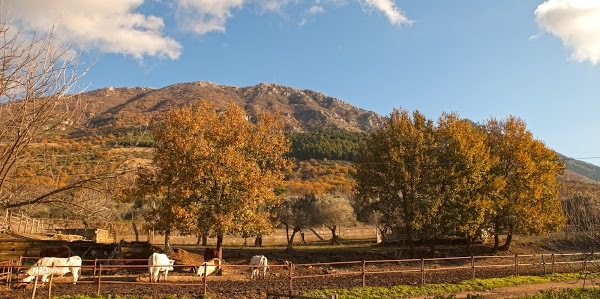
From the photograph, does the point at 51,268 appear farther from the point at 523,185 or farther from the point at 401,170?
the point at 523,185

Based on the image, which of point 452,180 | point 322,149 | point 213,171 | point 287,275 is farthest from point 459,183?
point 322,149

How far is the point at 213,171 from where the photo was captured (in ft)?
89.9

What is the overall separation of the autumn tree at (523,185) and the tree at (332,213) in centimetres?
1698

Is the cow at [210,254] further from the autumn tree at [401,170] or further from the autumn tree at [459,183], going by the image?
the autumn tree at [459,183]

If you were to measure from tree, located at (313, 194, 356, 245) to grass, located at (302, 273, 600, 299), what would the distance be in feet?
84.8

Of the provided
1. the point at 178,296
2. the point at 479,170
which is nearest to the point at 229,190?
the point at 178,296

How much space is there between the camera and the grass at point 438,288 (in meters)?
20.6

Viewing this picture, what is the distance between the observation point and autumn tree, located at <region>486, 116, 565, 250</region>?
3888 cm

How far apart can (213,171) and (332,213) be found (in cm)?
2615

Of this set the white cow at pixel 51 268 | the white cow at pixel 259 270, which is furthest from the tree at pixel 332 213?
the white cow at pixel 51 268

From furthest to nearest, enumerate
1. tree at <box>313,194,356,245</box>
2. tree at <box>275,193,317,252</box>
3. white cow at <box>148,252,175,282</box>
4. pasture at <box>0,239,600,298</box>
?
tree at <box>313,194,356,245</box>
tree at <box>275,193,317,252</box>
white cow at <box>148,252,175,282</box>
pasture at <box>0,239,600,298</box>

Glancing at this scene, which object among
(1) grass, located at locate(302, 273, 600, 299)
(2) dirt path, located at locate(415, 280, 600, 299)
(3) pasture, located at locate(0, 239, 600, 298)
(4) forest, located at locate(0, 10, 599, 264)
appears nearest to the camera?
(4) forest, located at locate(0, 10, 599, 264)

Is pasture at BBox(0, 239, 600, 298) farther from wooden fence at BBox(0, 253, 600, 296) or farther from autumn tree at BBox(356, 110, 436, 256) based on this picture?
autumn tree at BBox(356, 110, 436, 256)

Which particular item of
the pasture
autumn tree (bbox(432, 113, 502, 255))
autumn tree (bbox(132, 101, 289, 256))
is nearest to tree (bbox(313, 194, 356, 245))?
the pasture
